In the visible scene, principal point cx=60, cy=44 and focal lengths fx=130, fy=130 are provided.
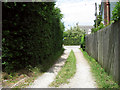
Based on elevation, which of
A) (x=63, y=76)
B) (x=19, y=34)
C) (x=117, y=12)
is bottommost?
(x=63, y=76)

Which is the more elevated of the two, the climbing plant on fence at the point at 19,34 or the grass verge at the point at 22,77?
the climbing plant on fence at the point at 19,34

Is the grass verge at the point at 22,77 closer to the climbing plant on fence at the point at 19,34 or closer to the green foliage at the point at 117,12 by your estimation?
the climbing plant on fence at the point at 19,34

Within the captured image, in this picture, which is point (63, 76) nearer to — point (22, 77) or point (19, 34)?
point (22, 77)

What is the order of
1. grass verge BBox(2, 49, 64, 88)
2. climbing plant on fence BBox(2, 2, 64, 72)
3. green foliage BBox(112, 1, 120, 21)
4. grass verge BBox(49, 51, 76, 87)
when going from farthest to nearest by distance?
climbing plant on fence BBox(2, 2, 64, 72) < grass verge BBox(49, 51, 76, 87) < grass verge BBox(2, 49, 64, 88) < green foliage BBox(112, 1, 120, 21)

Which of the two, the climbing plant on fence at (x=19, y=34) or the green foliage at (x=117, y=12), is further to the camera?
the climbing plant on fence at (x=19, y=34)

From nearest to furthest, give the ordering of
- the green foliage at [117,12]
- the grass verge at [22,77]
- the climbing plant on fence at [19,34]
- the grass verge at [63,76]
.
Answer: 1. the green foliage at [117,12]
2. the grass verge at [22,77]
3. the grass verge at [63,76]
4. the climbing plant on fence at [19,34]

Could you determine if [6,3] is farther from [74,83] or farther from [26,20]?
[74,83]

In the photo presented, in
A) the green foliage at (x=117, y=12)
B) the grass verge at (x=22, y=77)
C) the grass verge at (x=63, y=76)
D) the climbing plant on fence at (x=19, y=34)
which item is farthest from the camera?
the climbing plant on fence at (x=19, y=34)

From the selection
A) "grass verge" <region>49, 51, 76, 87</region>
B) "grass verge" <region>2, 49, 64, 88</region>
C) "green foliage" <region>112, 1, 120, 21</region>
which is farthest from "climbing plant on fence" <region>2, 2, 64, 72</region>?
"green foliage" <region>112, 1, 120, 21</region>

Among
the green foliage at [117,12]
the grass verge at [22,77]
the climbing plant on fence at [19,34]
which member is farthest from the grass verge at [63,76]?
the green foliage at [117,12]

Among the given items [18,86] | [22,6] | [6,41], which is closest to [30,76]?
[18,86]

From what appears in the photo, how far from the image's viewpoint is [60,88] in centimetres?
421

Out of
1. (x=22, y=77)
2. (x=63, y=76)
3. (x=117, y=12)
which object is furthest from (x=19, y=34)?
(x=117, y=12)

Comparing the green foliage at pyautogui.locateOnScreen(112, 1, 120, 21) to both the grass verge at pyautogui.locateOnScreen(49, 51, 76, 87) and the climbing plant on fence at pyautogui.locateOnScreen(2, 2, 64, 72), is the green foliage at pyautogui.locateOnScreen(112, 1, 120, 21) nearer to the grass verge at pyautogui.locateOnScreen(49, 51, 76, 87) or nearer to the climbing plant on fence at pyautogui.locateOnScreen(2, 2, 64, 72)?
the grass verge at pyautogui.locateOnScreen(49, 51, 76, 87)
